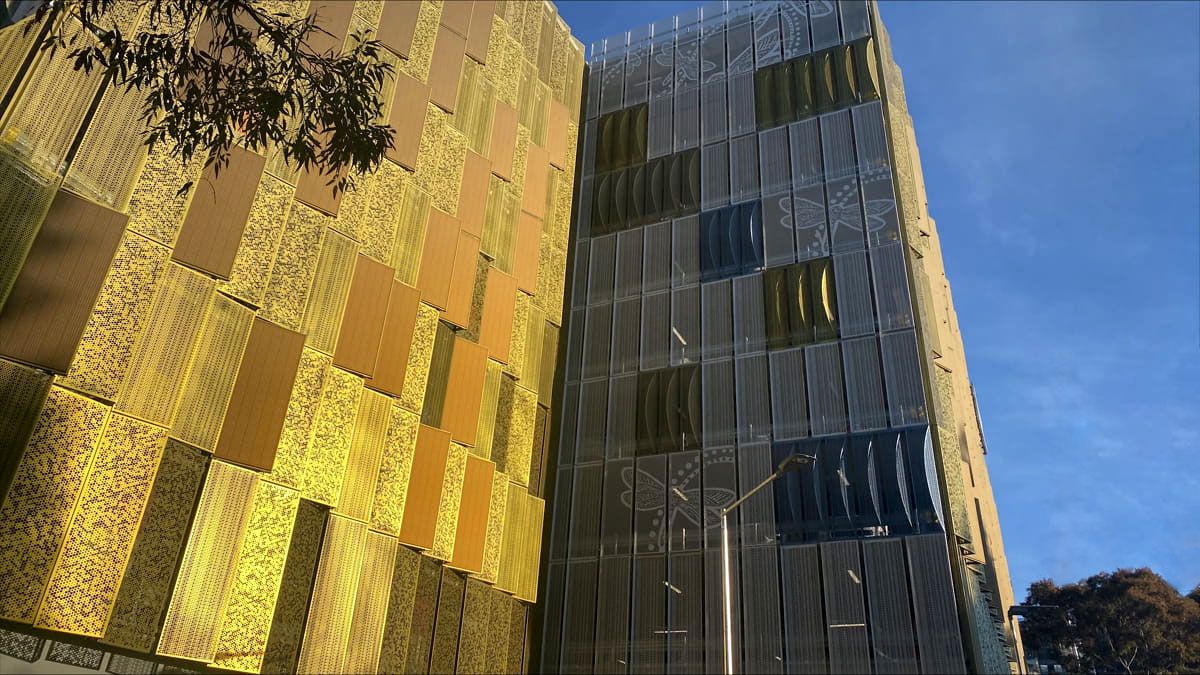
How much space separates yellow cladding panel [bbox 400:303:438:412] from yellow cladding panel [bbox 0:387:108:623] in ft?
24.4

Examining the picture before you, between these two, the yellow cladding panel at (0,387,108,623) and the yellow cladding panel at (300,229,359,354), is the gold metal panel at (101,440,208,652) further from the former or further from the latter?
the yellow cladding panel at (300,229,359,354)

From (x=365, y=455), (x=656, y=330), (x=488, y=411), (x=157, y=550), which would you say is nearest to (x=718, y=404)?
(x=656, y=330)

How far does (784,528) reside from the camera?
71.5 ft

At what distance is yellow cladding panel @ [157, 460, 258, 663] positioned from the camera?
14531mm

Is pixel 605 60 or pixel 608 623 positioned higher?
pixel 605 60

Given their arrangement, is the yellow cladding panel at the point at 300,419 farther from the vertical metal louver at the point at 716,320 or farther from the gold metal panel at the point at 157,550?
the vertical metal louver at the point at 716,320

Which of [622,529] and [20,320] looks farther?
[622,529]

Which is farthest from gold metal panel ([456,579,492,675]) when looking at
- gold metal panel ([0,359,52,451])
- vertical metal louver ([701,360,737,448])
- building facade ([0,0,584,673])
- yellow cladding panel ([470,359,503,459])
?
gold metal panel ([0,359,52,451])

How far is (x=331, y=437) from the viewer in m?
18.1

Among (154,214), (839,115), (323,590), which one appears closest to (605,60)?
(839,115)

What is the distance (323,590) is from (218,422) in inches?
166

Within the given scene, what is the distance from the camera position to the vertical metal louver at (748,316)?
24.7 meters

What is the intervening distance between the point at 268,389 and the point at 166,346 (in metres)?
2.21

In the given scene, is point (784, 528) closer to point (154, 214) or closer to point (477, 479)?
point (477, 479)
